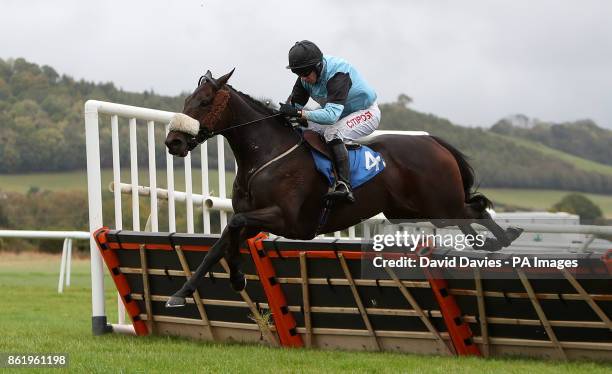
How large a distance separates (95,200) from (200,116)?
2193 mm

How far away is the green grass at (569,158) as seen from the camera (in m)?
64.6

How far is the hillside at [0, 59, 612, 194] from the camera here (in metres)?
51.8

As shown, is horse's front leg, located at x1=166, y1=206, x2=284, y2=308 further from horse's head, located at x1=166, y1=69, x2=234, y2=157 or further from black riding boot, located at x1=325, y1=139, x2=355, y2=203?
horse's head, located at x1=166, y1=69, x2=234, y2=157

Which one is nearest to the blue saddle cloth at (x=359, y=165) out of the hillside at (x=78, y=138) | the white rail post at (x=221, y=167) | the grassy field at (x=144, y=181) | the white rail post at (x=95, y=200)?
the white rail post at (x=221, y=167)

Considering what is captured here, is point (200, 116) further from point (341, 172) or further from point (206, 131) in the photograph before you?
point (341, 172)

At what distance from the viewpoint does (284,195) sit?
7.53 metres

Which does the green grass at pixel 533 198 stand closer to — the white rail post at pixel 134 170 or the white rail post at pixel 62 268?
the white rail post at pixel 62 268

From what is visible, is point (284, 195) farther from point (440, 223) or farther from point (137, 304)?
point (137, 304)

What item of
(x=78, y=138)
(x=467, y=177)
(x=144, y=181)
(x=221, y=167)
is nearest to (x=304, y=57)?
(x=467, y=177)

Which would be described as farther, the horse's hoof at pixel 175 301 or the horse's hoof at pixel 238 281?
the horse's hoof at pixel 238 281

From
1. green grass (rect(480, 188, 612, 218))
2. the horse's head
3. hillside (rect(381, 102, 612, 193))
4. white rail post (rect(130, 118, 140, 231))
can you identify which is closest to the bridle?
the horse's head

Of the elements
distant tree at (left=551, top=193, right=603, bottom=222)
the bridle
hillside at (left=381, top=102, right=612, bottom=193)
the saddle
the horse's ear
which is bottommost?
distant tree at (left=551, top=193, right=603, bottom=222)

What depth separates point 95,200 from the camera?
9.25 meters

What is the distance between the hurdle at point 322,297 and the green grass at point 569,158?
57118 millimetres
